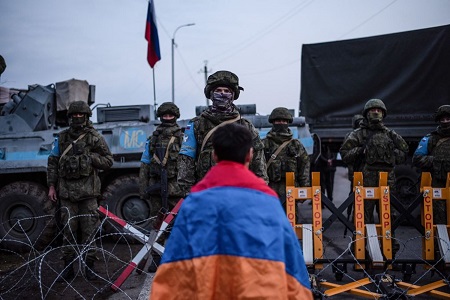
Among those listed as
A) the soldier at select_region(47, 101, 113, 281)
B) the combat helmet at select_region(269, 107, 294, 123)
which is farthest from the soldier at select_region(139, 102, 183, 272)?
the combat helmet at select_region(269, 107, 294, 123)

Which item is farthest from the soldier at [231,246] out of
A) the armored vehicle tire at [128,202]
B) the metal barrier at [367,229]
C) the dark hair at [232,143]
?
the armored vehicle tire at [128,202]

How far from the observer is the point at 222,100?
4.51 meters

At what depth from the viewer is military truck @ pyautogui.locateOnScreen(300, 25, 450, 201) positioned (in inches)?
381

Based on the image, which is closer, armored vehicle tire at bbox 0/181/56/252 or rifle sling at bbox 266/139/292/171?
rifle sling at bbox 266/139/292/171

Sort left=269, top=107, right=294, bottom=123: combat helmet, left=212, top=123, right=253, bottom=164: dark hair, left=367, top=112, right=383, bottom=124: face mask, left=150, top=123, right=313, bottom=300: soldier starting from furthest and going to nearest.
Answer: left=269, top=107, right=294, bottom=123: combat helmet
left=367, top=112, right=383, bottom=124: face mask
left=212, top=123, right=253, bottom=164: dark hair
left=150, top=123, right=313, bottom=300: soldier

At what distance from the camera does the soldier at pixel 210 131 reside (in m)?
4.50

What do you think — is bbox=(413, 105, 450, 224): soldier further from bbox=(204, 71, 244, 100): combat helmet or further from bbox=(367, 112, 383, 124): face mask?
bbox=(204, 71, 244, 100): combat helmet

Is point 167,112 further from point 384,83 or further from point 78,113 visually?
point 384,83

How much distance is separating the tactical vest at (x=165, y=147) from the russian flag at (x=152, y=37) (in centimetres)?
781

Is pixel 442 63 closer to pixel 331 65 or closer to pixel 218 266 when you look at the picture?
pixel 331 65

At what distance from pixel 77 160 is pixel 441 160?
493cm

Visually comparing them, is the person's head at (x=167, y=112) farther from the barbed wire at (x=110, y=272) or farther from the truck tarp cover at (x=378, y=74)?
the truck tarp cover at (x=378, y=74)

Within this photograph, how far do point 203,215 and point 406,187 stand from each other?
26.8 feet

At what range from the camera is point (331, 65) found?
11.0 meters
